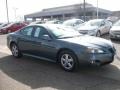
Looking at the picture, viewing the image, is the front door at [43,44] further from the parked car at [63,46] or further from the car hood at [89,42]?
the car hood at [89,42]

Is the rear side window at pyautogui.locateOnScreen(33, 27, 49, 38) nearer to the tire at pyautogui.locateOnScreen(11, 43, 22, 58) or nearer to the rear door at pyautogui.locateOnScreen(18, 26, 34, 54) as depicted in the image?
the rear door at pyautogui.locateOnScreen(18, 26, 34, 54)

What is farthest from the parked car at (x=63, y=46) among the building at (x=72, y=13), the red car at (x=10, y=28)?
the building at (x=72, y=13)

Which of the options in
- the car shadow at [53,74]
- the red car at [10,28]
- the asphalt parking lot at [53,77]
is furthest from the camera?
the red car at [10,28]

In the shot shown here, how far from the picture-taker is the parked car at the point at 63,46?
6586 mm

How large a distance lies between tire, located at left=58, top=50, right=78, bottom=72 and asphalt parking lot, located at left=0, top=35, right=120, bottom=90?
0.58 feet

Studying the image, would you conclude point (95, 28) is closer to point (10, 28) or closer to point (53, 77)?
point (53, 77)

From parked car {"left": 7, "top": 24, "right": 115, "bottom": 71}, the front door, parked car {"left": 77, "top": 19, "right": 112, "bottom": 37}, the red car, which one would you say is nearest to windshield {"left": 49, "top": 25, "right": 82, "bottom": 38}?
parked car {"left": 7, "top": 24, "right": 115, "bottom": 71}

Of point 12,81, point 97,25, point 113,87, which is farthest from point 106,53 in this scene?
point 97,25

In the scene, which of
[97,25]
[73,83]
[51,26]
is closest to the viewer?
[73,83]

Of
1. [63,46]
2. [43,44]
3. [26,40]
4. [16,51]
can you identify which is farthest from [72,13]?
[63,46]

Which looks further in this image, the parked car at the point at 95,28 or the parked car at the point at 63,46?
the parked car at the point at 95,28

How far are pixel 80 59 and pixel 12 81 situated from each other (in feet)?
6.65

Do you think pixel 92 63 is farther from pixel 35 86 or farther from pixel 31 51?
pixel 31 51

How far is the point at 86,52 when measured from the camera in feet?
21.4
